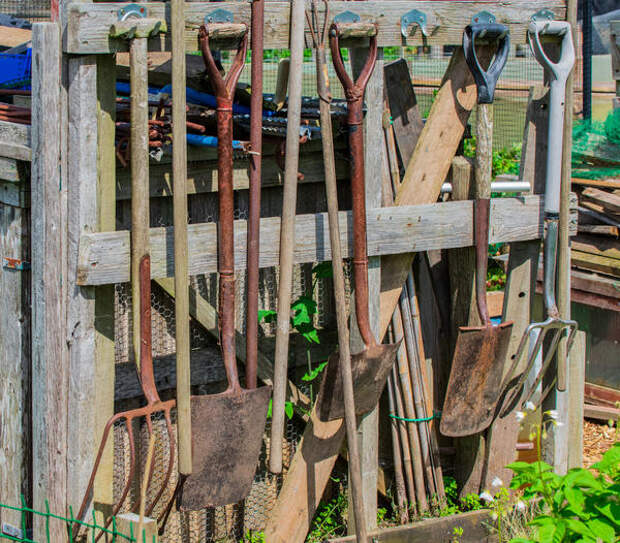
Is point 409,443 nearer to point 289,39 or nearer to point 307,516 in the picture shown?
point 307,516

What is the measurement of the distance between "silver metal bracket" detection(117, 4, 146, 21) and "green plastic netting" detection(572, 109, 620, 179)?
4626 mm

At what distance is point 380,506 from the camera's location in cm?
491

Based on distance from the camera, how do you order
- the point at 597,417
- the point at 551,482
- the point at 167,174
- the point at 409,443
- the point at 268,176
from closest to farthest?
the point at 551,482 < the point at 167,174 < the point at 268,176 < the point at 409,443 < the point at 597,417

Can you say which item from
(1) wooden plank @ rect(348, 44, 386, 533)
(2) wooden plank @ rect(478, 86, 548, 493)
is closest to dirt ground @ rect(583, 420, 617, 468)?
(2) wooden plank @ rect(478, 86, 548, 493)

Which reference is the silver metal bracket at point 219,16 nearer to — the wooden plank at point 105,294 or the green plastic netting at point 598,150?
the wooden plank at point 105,294

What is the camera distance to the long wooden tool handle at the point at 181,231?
3324 millimetres

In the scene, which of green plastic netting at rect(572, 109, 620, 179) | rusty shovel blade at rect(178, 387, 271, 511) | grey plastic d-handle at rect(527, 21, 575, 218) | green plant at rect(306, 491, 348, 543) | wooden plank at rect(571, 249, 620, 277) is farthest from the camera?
green plastic netting at rect(572, 109, 620, 179)

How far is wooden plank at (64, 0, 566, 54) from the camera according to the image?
3295 mm

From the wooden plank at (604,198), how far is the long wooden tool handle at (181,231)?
13.5ft

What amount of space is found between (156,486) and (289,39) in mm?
2136

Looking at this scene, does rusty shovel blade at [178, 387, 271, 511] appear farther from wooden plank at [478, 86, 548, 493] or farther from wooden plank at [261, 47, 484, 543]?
wooden plank at [478, 86, 548, 493]

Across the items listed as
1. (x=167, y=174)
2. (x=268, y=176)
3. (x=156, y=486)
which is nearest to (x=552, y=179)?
(x=268, y=176)

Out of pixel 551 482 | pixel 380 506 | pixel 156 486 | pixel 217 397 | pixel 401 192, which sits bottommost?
pixel 380 506

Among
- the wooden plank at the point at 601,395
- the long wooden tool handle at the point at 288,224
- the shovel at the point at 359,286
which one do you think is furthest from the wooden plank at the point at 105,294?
the wooden plank at the point at 601,395
